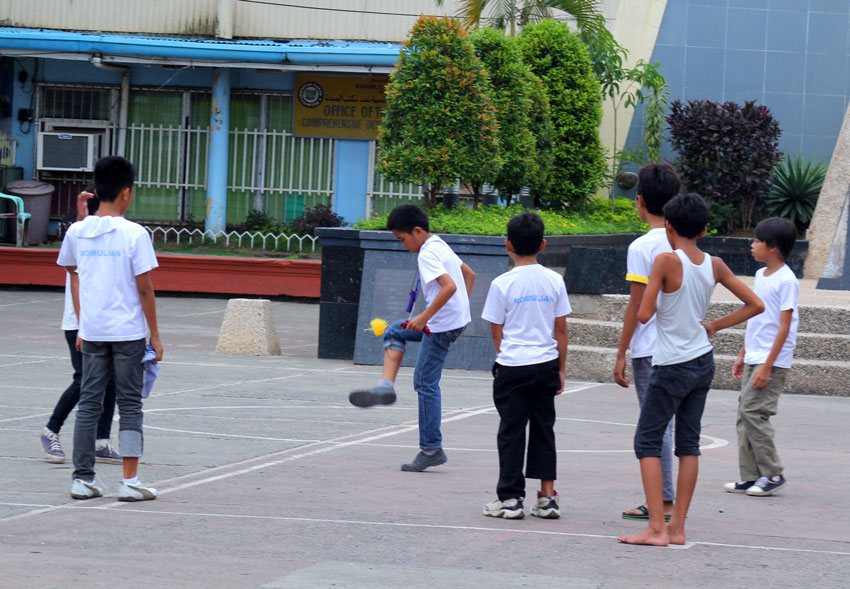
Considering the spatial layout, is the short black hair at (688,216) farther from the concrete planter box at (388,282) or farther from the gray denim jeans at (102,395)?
the concrete planter box at (388,282)

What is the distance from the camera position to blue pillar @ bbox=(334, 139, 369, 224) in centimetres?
2366

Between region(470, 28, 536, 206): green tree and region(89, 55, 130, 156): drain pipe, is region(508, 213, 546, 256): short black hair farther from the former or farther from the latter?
region(89, 55, 130, 156): drain pipe

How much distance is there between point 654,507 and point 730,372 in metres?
6.95

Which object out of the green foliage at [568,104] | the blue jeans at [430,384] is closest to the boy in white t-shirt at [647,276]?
the blue jeans at [430,384]

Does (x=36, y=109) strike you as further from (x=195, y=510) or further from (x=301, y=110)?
(x=195, y=510)

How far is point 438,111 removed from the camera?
45.7 ft

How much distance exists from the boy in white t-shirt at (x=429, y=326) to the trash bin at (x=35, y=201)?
54.6ft

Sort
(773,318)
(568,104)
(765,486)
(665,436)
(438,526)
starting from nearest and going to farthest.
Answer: (438,526) < (665,436) < (765,486) < (773,318) < (568,104)

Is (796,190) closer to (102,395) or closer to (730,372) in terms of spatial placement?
(730,372)

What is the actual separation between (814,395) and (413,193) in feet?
41.2

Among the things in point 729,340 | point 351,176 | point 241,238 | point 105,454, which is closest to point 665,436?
point 105,454

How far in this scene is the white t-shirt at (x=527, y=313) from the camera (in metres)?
6.34

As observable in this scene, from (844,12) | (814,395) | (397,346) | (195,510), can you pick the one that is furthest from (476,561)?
(844,12)

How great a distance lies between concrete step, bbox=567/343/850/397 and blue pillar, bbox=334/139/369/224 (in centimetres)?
1140
